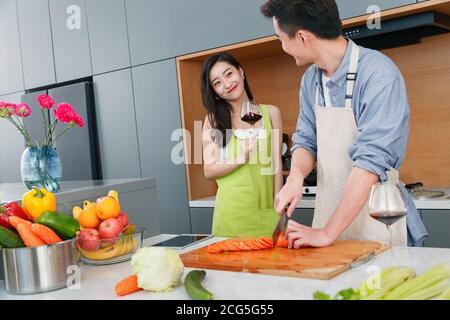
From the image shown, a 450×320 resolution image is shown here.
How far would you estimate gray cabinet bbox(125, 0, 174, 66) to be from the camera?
3.20 metres

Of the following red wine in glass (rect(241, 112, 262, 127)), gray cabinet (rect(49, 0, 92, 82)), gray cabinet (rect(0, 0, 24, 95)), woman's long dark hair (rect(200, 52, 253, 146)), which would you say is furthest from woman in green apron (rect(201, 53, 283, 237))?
gray cabinet (rect(0, 0, 24, 95))

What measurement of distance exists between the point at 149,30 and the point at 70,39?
30.3 inches

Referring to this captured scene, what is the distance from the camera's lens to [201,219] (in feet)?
10.3

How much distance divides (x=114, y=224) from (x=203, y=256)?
0.82ft

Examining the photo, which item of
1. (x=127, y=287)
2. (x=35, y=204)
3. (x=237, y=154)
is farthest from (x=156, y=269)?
(x=237, y=154)

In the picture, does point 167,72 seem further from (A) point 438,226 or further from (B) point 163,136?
(A) point 438,226

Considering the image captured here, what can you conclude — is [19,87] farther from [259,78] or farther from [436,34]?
[436,34]

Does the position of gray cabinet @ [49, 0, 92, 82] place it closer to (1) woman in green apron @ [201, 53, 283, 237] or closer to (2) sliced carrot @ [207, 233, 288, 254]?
(1) woman in green apron @ [201, 53, 283, 237]

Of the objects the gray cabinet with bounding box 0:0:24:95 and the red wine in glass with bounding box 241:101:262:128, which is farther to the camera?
the gray cabinet with bounding box 0:0:24:95

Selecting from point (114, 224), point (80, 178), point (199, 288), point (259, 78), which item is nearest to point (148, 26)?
point (259, 78)

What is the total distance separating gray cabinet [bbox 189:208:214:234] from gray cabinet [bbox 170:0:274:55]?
0.94m

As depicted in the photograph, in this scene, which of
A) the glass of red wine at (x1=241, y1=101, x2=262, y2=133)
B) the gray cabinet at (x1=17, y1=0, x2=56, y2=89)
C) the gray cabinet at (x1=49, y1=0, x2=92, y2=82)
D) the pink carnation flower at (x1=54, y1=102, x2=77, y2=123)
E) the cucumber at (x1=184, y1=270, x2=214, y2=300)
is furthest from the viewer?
the gray cabinet at (x1=17, y1=0, x2=56, y2=89)

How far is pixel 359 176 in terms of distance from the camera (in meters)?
A: 1.45

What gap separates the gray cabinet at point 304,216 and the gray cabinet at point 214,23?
93cm
